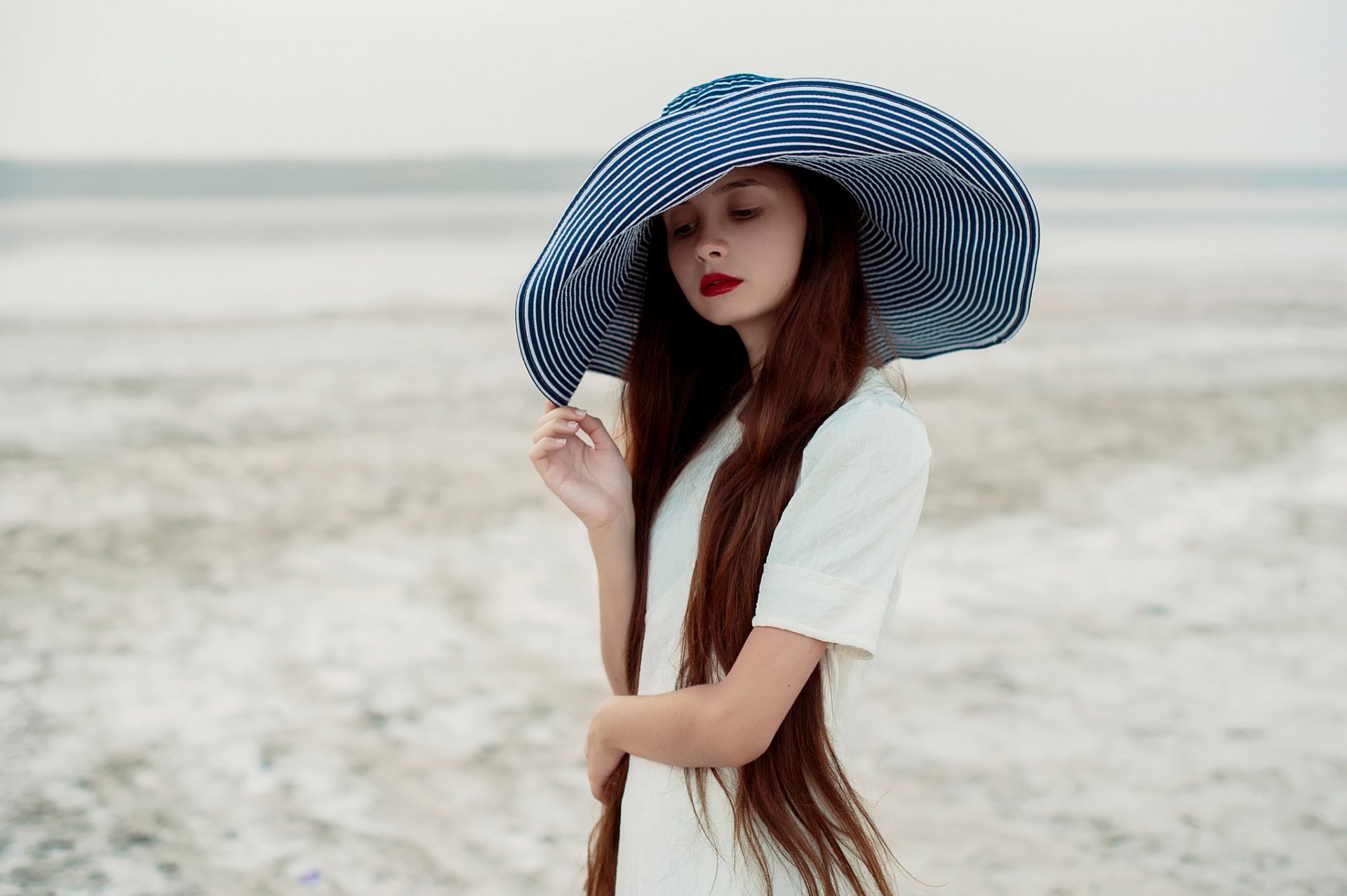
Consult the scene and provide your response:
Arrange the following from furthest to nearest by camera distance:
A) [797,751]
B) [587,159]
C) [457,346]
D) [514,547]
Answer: [587,159] < [457,346] < [514,547] < [797,751]

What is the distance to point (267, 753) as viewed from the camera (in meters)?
3.14

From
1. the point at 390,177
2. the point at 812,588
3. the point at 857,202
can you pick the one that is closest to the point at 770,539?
the point at 812,588

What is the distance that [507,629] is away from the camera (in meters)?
3.91

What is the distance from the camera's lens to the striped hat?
125 cm

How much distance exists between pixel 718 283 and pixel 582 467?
0.32 meters

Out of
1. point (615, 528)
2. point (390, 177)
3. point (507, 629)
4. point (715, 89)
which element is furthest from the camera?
point (390, 177)

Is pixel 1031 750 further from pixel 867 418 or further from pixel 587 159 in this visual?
pixel 587 159

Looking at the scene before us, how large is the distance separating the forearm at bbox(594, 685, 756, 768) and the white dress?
60 mm

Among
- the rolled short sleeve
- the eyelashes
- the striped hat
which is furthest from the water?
the rolled short sleeve

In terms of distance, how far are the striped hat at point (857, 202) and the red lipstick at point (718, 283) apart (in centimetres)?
10

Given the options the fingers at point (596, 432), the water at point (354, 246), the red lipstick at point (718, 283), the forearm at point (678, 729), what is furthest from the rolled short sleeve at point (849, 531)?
the water at point (354, 246)

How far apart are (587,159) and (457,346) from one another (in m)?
21.9

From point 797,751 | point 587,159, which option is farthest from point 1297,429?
point 587,159

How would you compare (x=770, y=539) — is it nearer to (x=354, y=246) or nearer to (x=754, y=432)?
(x=754, y=432)
